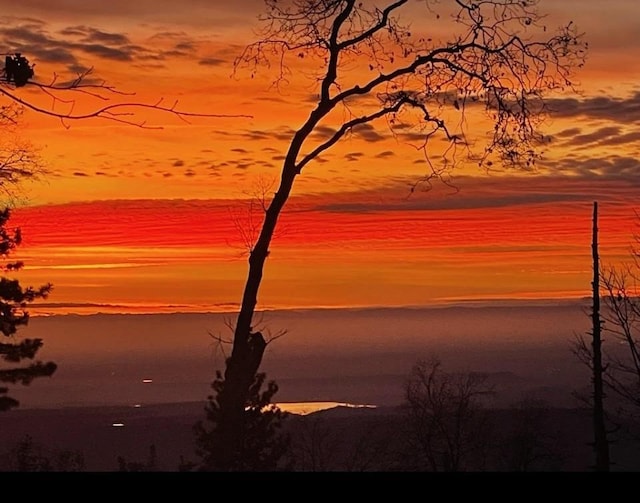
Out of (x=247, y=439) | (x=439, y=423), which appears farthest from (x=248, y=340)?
(x=439, y=423)

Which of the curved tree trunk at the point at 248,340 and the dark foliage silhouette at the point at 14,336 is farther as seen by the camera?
the dark foliage silhouette at the point at 14,336

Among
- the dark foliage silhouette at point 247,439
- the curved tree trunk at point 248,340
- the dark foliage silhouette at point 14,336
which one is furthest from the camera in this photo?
the dark foliage silhouette at point 14,336

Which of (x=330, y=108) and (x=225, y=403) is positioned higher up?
(x=330, y=108)

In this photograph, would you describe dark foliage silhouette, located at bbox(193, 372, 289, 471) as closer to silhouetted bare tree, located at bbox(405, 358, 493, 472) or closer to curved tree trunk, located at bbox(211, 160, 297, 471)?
curved tree trunk, located at bbox(211, 160, 297, 471)

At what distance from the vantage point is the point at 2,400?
36.0 meters

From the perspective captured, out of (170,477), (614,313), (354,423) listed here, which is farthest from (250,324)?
(354,423)

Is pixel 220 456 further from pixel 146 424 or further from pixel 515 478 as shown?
pixel 146 424

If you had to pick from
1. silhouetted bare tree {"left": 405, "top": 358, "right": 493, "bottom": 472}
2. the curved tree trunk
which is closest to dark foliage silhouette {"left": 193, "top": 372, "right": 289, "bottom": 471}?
the curved tree trunk

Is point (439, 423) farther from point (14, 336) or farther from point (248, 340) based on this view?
point (248, 340)

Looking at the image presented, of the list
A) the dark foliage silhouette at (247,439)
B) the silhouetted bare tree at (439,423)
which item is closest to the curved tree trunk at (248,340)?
the dark foliage silhouette at (247,439)

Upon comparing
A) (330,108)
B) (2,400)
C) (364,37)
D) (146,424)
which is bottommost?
(146,424)

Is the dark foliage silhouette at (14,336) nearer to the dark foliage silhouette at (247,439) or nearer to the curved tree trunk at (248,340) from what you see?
the dark foliage silhouette at (247,439)

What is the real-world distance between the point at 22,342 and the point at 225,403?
24065 mm

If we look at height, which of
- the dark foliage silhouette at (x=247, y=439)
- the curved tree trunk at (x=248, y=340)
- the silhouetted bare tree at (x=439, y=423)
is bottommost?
the silhouetted bare tree at (x=439, y=423)
